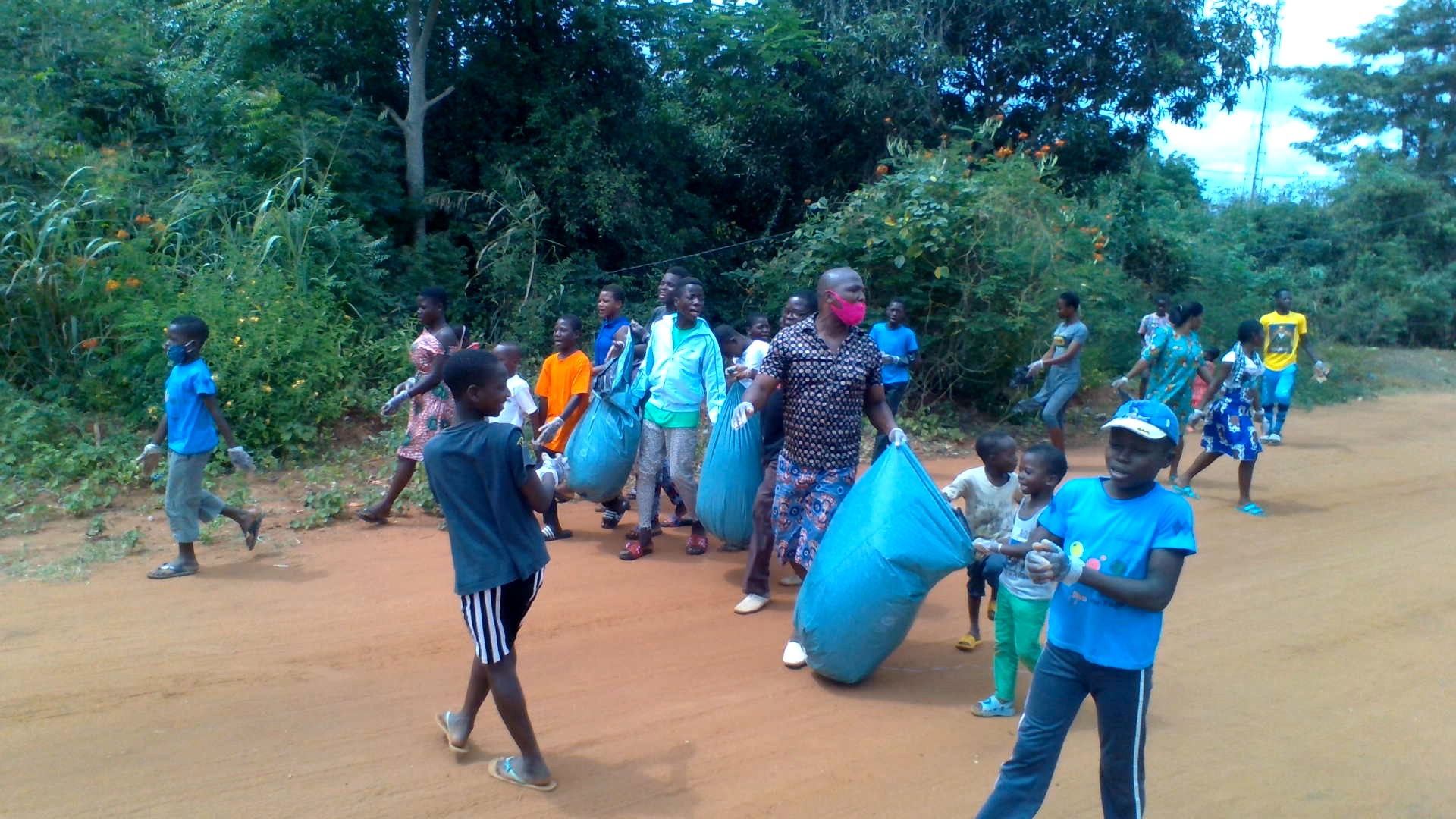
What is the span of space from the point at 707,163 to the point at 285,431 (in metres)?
8.52

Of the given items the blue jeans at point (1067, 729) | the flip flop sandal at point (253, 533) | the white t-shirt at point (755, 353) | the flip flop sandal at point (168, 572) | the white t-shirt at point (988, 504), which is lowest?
the flip flop sandal at point (168, 572)

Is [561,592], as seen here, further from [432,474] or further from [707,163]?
[707,163]

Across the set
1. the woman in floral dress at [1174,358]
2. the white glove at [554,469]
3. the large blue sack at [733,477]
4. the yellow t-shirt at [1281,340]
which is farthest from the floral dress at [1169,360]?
the white glove at [554,469]

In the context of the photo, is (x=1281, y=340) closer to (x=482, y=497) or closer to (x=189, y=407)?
(x=482, y=497)

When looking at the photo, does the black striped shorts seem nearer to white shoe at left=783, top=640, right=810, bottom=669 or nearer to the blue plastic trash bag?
white shoe at left=783, top=640, right=810, bottom=669

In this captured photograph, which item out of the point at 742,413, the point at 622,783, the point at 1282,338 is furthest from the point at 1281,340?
the point at 622,783

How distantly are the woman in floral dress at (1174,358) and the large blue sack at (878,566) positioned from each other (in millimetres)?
5104

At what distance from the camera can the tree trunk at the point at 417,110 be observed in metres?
11.7

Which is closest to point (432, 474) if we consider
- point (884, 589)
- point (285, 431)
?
point (884, 589)

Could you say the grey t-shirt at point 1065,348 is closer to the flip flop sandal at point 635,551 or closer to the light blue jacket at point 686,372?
the light blue jacket at point 686,372

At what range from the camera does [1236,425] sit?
8297mm

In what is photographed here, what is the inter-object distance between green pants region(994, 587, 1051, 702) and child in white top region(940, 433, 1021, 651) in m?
0.29

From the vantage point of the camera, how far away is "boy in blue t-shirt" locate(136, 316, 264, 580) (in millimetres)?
5723

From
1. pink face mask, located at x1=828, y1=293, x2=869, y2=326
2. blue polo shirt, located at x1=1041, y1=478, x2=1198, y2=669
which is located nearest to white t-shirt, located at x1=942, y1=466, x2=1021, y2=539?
pink face mask, located at x1=828, y1=293, x2=869, y2=326
